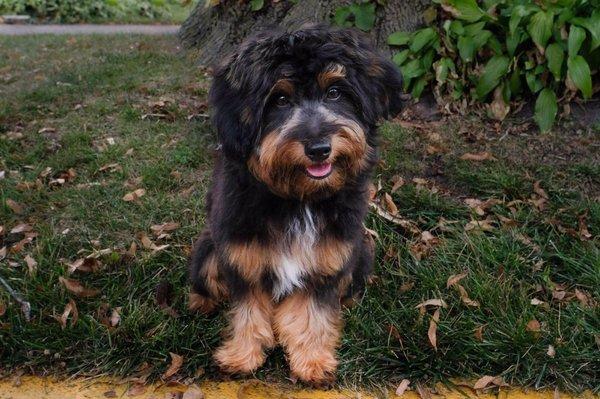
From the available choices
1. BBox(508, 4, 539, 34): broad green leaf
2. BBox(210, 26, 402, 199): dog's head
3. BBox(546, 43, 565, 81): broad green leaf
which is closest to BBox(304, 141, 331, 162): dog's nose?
BBox(210, 26, 402, 199): dog's head

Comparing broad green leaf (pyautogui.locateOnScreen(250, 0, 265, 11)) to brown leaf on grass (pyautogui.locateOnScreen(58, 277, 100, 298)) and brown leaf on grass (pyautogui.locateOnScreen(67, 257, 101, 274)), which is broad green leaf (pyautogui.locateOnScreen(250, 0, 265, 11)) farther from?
brown leaf on grass (pyautogui.locateOnScreen(58, 277, 100, 298))

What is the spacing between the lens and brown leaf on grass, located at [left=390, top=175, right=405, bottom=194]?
13.9 ft

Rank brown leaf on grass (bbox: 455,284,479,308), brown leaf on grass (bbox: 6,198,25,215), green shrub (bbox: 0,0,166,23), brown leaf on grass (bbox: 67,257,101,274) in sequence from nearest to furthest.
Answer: brown leaf on grass (bbox: 455,284,479,308) → brown leaf on grass (bbox: 67,257,101,274) → brown leaf on grass (bbox: 6,198,25,215) → green shrub (bbox: 0,0,166,23)

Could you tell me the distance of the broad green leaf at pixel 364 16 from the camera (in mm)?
5289

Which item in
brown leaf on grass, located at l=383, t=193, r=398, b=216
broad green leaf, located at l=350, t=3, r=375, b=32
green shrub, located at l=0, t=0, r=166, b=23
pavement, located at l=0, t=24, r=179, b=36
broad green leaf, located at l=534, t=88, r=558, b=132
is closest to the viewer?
brown leaf on grass, located at l=383, t=193, r=398, b=216

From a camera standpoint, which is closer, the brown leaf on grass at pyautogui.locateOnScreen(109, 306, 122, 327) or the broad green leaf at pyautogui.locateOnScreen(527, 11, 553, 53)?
the brown leaf on grass at pyautogui.locateOnScreen(109, 306, 122, 327)

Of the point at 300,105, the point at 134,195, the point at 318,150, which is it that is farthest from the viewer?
the point at 134,195

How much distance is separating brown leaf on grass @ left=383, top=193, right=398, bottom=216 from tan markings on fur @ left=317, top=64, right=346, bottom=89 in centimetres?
174

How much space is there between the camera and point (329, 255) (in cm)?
277

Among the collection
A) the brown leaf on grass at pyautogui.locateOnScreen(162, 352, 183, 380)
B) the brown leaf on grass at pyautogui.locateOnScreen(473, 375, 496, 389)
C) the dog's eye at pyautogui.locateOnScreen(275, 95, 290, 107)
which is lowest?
the brown leaf on grass at pyautogui.locateOnScreen(473, 375, 496, 389)

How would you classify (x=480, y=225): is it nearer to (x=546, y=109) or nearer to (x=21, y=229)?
(x=546, y=109)

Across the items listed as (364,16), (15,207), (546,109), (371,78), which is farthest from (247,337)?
(364,16)

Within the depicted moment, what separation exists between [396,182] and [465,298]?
1.29 m

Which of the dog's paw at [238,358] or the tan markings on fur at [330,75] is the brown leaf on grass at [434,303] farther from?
the tan markings on fur at [330,75]
